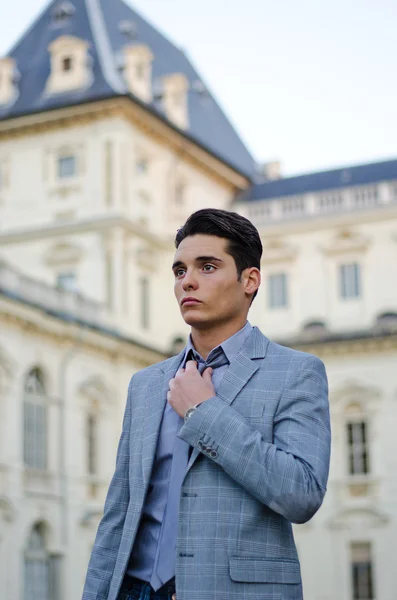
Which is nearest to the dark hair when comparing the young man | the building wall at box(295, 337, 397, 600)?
the young man

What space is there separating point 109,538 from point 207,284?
801 mm

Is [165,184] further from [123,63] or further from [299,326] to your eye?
[299,326]

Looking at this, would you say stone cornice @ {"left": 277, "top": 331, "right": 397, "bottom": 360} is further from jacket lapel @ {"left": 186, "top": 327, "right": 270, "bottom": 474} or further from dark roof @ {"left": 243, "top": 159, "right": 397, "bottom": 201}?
jacket lapel @ {"left": 186, "top": 327, "right": 270, "bottom": 474}

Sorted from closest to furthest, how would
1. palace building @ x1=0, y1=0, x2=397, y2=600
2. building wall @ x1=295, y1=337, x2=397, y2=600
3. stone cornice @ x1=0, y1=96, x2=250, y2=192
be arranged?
palace building @ x1=0, y1=0, x2=397, y2=600
building wall @ x1=295, y1=337, x2=397, y2=600
stone cornice @ x1=0, y1=96, x2=250, y2=192

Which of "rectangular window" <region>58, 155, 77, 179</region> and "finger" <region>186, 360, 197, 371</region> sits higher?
"rectangular window" <region>58, 155, 77, 179</region>

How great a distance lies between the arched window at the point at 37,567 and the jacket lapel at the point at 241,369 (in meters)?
21.9

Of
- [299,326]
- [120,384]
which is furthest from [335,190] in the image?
[120,384]

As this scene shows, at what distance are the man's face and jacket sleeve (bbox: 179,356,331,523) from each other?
0.93ft

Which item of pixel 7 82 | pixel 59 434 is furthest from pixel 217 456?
pixel 7 82

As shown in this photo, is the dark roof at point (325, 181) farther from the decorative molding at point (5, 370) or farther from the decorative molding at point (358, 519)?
the decorative molding at point (5, 370)

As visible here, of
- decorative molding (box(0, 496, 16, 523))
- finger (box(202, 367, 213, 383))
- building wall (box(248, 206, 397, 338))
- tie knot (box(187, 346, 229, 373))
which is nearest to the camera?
finger (box(202, 367, 213, 383))

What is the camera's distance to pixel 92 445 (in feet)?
90.8

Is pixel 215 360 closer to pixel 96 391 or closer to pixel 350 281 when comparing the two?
pixel 96 391

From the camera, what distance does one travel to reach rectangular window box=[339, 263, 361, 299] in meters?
32.0
